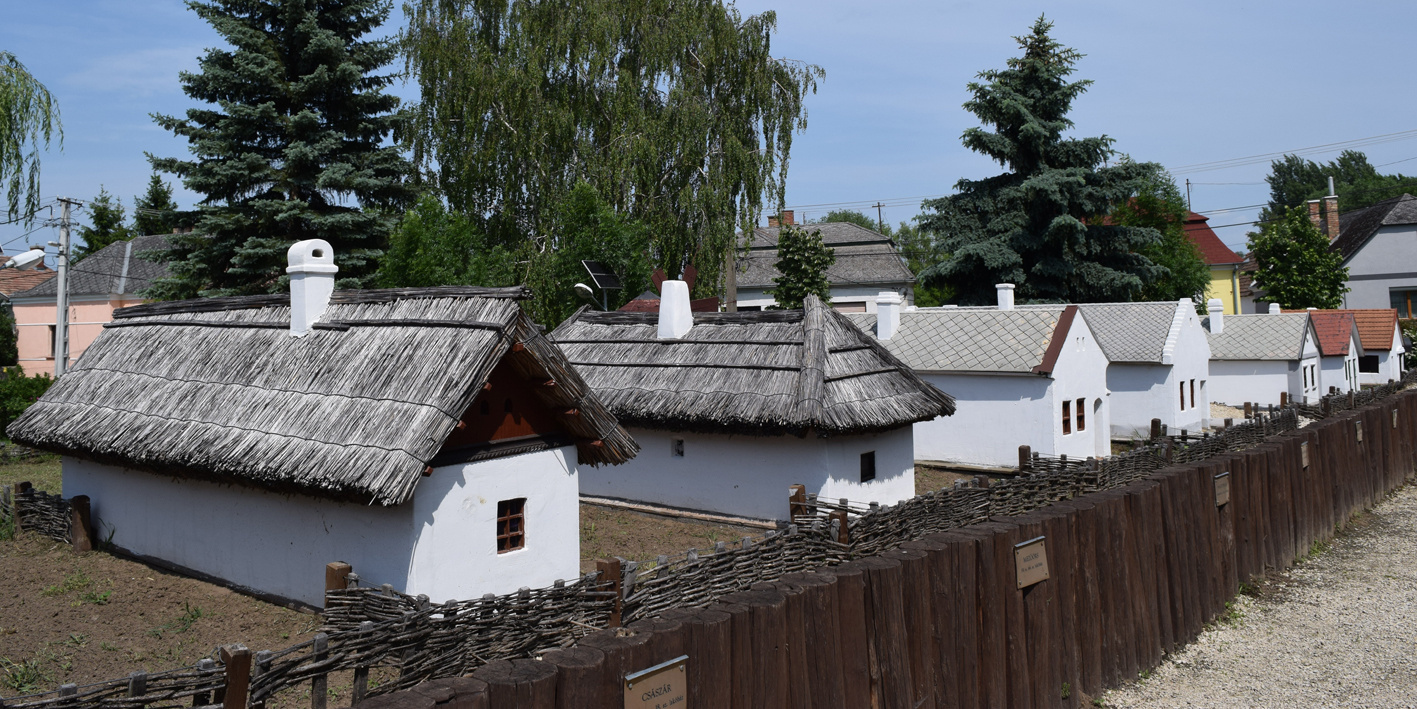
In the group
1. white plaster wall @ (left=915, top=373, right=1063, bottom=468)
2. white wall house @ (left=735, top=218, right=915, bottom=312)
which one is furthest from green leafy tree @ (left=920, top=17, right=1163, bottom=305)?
white wall house @ (left=735, top=218, right=915, bottom=312)

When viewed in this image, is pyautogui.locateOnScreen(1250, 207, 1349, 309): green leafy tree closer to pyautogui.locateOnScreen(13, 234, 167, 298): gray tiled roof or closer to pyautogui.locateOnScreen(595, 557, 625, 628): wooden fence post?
pyautogui.locateOnScreen(595, 557, 625, 628): wooden fence post

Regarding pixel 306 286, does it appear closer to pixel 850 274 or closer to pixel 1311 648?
pixel 1311 648

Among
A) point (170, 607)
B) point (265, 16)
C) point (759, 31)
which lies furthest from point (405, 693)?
point (759, 31)

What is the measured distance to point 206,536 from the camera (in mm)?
12602

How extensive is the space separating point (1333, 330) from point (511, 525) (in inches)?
1457

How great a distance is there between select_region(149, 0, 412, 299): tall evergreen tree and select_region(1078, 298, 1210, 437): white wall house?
875 inches

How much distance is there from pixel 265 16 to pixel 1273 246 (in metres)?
44.3

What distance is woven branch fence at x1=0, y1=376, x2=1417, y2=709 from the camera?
5.71m

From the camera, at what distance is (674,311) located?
1912 cm

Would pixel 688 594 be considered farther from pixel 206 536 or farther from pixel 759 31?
pixel 759 31

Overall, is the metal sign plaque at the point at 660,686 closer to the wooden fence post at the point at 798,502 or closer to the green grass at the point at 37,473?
the wooden fence post at the point at 798,502

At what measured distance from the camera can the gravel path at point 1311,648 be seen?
788 cm

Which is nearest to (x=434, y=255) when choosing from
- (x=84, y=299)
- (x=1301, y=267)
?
(x=84, y=299)

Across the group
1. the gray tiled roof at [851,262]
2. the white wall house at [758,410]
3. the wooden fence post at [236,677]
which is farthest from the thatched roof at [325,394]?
the gray tiled roof at [851,262]
